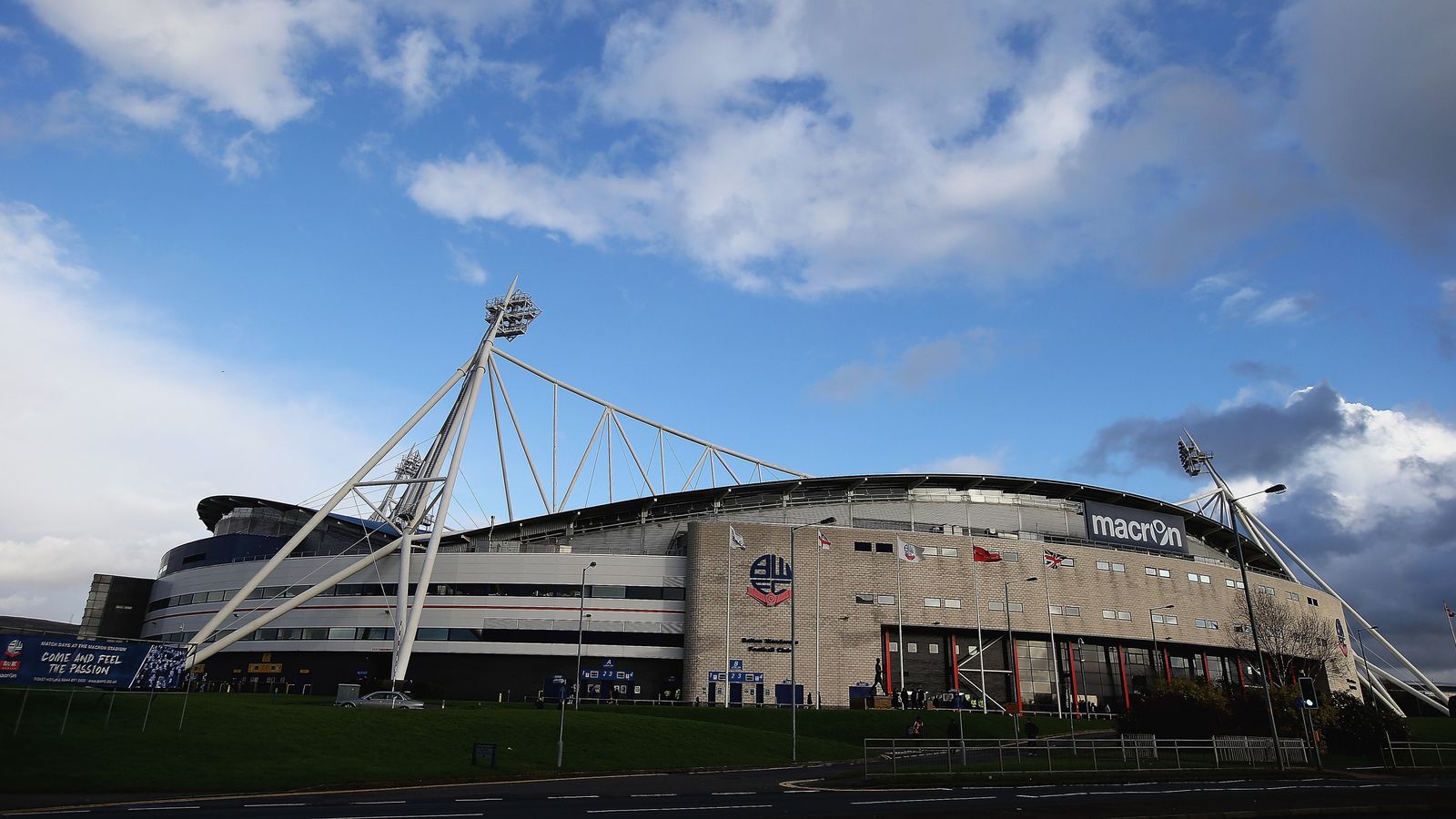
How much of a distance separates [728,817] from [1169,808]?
39.2 ft

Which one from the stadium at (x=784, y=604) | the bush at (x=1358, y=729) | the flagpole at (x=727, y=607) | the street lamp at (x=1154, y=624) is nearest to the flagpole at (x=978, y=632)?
the stadium at (x=784, y=604)

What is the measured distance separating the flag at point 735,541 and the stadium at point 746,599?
248 mm

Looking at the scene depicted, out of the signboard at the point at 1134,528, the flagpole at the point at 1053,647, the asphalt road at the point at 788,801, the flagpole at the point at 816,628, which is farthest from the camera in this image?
the signboard at the point at 1134,528

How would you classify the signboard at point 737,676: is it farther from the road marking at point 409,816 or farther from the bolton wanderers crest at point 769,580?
the road marking at point 409,816

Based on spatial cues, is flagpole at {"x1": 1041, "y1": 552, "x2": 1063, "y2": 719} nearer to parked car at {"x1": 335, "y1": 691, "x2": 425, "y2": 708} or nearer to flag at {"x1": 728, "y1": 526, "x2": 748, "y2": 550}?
flag at {"x1": 728, "y1": 526, "x2": 748, "y2": 550}

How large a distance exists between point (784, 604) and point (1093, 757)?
1527 inches

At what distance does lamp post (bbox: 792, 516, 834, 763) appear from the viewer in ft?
A: 145

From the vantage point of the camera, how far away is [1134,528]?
296 feet

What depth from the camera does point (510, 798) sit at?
26672mm

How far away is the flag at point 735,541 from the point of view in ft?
243

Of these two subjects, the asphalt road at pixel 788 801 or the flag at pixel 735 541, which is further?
the flag at pixel 735 541

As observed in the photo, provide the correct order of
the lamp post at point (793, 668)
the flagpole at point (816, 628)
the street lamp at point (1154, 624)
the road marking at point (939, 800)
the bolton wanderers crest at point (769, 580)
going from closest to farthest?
the road marking at point (939, 800)
the lamp post at point (793, 668)
the flagpole at point (816, 628)
the bolton wanderers crest at point (769, 580)
the street lamp at point (1154, 624)

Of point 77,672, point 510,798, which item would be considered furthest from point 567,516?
point 510,798

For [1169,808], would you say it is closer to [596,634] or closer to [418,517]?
[596,634]
